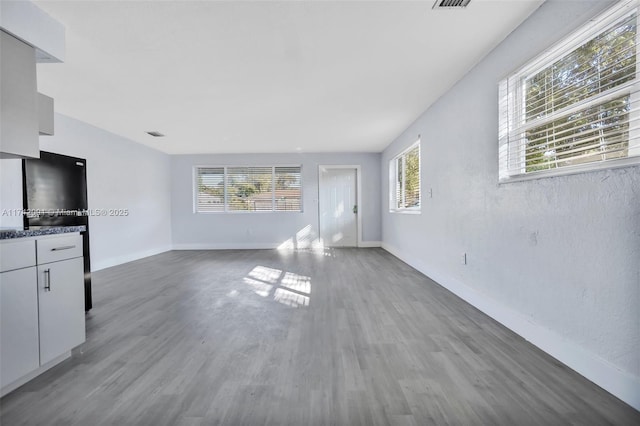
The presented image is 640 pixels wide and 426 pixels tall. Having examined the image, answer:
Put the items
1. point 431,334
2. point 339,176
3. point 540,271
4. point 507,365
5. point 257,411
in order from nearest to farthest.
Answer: point 257,411 → point 507,365 → point 540,271 → point 431,334 → point 339,176

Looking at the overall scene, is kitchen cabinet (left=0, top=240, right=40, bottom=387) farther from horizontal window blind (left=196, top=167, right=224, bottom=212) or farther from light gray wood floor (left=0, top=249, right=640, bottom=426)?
horizontal window blind (left=196, top=167, right=224, bottom=212)

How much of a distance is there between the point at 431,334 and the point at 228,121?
4038 mm

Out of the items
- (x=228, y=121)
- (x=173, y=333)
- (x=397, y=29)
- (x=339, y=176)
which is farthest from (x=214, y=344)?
(x=339, y=176)

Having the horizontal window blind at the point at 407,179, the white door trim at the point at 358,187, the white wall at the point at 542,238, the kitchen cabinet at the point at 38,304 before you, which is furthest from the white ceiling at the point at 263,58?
the white door trim at the point at 358,187

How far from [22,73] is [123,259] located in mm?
4221

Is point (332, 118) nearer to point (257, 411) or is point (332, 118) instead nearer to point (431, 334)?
point (431, 334)

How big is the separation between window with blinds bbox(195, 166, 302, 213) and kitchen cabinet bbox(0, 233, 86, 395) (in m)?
5.20

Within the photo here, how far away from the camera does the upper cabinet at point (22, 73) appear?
1810 millimetres

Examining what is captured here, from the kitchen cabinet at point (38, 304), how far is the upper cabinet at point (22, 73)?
695 millimetres

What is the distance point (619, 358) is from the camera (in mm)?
1478

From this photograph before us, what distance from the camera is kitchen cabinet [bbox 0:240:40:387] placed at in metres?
1.50

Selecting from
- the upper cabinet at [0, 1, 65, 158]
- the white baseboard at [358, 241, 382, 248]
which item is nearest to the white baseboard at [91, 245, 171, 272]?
the upper cabinet at [0, 1, 65, 158]

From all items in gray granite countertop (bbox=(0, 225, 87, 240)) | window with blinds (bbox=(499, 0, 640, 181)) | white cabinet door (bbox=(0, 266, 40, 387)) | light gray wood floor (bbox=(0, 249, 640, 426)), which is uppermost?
window with blinds (bbox=(499, 0, 640, 181))

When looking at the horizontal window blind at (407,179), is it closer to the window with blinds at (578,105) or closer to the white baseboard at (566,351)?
the white baseboard at (566,351)
